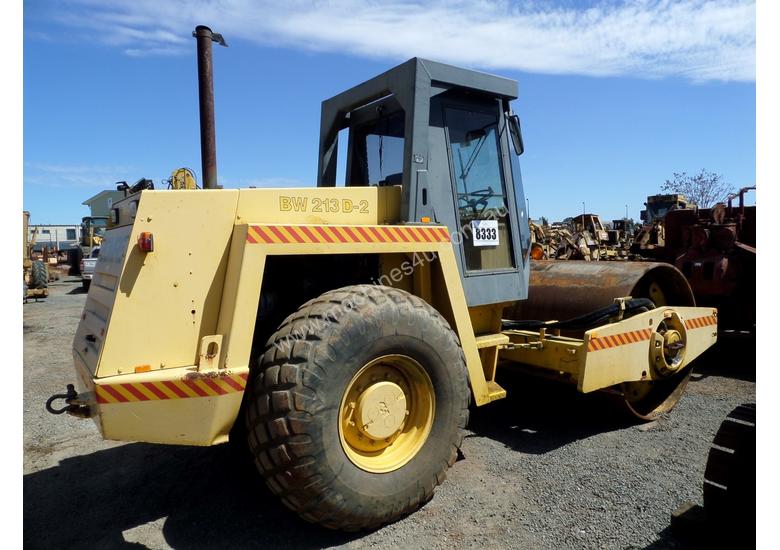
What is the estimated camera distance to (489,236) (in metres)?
4.21

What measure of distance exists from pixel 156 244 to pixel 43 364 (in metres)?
6.28

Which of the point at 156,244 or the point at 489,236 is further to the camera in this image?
the point at 489,236

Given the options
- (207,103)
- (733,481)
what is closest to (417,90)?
(207,103)

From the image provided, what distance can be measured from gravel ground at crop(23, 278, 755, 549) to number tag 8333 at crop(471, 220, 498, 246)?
63.9 inches

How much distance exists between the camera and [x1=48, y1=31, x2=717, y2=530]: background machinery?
2.71 m

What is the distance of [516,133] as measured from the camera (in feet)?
14.5

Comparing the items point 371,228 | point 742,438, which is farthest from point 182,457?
point 742,438

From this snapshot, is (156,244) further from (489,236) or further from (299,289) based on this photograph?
(489,236)

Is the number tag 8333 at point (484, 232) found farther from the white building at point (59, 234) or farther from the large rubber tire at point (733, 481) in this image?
the white building at point (59, 234)

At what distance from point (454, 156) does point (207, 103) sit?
249cm

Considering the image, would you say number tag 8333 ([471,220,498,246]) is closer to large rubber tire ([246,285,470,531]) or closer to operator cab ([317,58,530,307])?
operator cab ([317,58,530,307])

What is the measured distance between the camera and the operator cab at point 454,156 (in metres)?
3.73

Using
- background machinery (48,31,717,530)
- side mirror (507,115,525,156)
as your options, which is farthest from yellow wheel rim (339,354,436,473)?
side mirror (507,115,525,156)

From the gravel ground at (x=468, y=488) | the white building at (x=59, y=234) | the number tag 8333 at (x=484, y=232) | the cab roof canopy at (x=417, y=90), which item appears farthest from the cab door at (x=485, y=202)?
the white building at (x=59, y=234)
